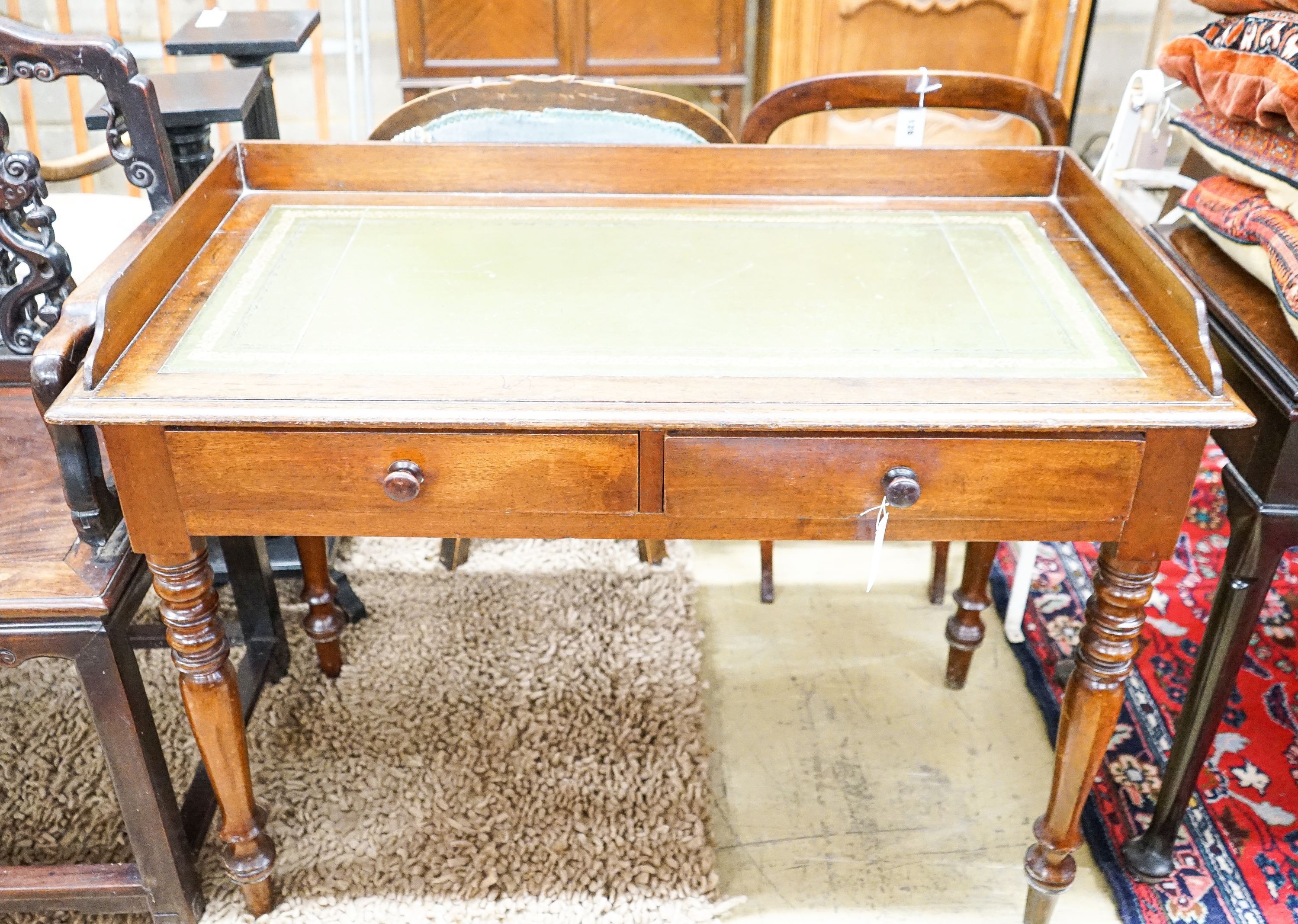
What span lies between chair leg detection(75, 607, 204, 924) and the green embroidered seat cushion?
89cm

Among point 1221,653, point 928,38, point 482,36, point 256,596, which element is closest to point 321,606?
point 256,596

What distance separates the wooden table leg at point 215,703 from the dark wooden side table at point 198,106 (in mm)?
729

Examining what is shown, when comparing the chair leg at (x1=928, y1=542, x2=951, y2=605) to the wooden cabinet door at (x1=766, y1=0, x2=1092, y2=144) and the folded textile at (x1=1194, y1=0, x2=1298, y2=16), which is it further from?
the wooden cabinet door at (x1=766, y1=0, x2=1092, y2=144)

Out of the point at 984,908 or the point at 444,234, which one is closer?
the point at 444,234

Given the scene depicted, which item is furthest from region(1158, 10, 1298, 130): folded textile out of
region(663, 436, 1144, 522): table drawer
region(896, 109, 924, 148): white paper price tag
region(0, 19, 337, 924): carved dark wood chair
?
region(0, 19, 337, 924): carved dark wood chair

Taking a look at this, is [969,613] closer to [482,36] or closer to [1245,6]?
[1245,6]

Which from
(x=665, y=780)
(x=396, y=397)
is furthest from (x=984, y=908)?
(x=396, y=397)

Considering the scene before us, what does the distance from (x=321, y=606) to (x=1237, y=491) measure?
1.39 metres

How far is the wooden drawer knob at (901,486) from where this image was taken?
1134 millimetres

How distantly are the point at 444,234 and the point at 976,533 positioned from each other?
0.77 meters

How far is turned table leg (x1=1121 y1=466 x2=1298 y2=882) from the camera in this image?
1312 millimetres

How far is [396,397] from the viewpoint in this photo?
110 centimetres

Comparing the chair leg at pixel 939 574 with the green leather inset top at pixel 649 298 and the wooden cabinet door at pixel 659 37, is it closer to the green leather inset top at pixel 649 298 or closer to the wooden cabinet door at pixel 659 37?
the green leather inset top at pixel 649 298

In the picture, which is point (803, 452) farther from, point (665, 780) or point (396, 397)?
point (665, 780)
